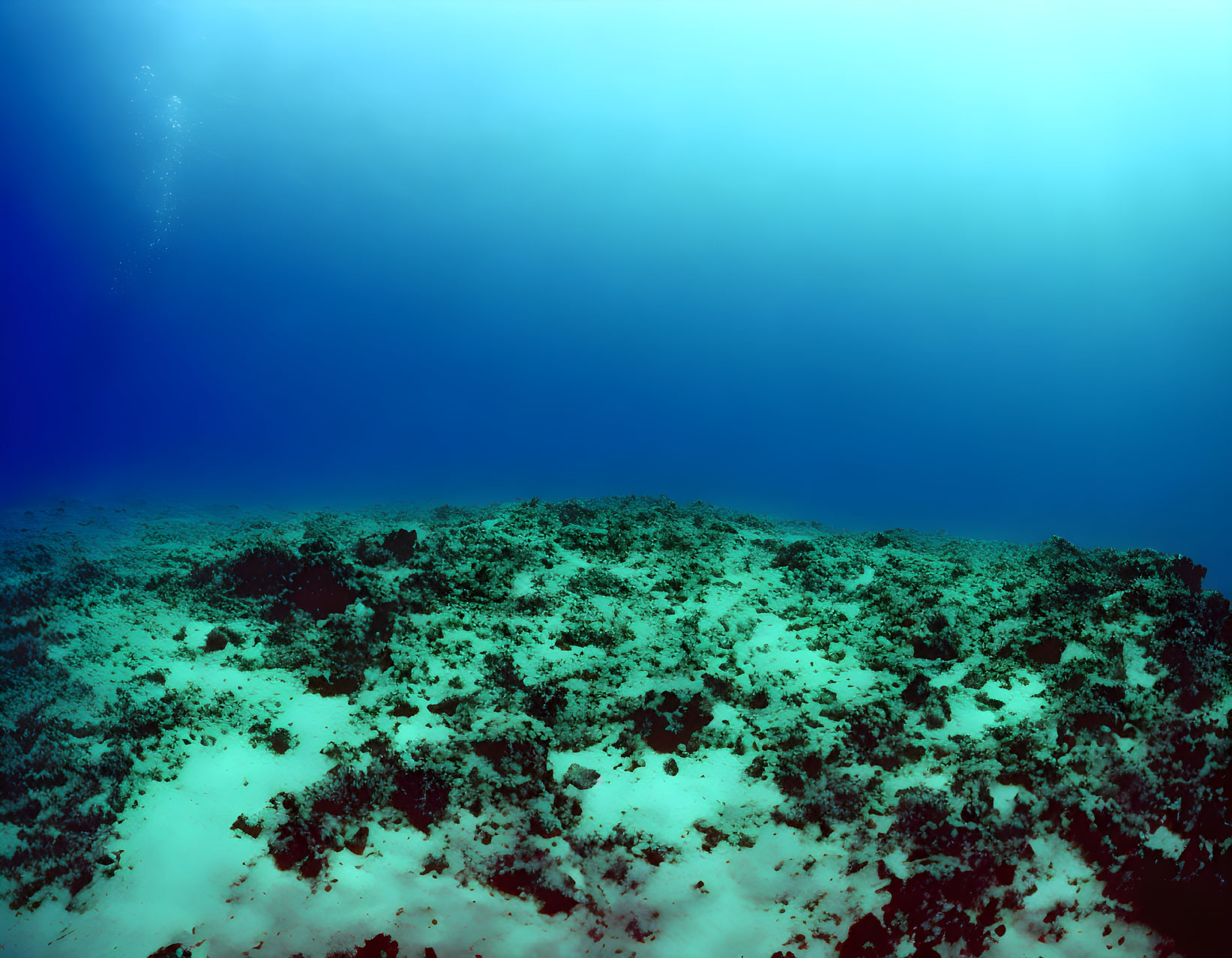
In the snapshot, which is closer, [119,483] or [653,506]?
[653,506]

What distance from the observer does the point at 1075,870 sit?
10.5ft

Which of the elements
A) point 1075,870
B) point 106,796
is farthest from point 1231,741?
point 106,796

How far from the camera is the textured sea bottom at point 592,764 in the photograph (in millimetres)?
3006

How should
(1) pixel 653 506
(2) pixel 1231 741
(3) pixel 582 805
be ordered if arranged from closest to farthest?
(2) pixel 1231 741 < (3) pixel 582 805 < (1) pixel 653 506

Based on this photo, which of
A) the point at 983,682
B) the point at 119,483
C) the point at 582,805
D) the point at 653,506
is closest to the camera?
the point at 582,805

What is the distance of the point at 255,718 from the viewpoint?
4219mm

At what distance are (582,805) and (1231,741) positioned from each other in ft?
13.2

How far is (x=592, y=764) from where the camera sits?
13.3ft

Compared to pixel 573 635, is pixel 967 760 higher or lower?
lower

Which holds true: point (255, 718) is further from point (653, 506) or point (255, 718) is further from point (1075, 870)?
point (653, 506)

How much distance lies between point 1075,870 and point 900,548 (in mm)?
6202

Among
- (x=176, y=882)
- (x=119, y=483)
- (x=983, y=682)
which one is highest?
(x=119, y=483)

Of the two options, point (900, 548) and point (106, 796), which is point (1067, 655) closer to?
point (900, 548)

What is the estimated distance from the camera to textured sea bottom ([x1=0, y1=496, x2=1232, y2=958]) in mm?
3006
